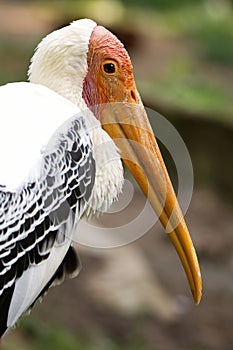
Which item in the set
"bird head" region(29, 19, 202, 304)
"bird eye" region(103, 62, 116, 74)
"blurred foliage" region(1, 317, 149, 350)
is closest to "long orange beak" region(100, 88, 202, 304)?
"bird head" region(29, 19, 202, 304)

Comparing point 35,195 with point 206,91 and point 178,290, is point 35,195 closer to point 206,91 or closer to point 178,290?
point 178,290

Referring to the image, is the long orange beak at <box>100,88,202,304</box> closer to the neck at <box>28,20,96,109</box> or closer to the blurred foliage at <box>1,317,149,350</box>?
the neck at <box>28,20,96,109</box>

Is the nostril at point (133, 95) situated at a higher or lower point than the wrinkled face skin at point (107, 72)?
lower

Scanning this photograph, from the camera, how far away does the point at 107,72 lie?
3.20 metres

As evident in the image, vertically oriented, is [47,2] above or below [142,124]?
below

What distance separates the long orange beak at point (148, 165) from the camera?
3.18m

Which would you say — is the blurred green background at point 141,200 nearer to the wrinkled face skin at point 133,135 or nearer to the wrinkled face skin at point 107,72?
Answer: the wrinkled face skin at point 133,135

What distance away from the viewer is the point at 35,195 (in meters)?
2.94

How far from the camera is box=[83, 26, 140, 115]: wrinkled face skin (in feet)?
10.3

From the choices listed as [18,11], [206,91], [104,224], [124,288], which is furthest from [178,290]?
[18,11]

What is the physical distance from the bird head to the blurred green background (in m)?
2.07

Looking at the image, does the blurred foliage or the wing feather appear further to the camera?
the blurred foliage

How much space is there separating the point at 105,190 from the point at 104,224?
3.92m

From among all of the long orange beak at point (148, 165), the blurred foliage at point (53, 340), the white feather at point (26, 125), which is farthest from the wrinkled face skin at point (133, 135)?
the blurred foliage at point (53, 340)
